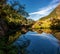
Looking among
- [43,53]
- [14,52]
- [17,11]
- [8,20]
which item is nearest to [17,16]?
[17,11]

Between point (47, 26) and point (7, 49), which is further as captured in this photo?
point (47, 26)

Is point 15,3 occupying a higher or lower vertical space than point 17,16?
higher

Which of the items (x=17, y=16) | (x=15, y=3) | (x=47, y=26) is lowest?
(x=47, y=26)

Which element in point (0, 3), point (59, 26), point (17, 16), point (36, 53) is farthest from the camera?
point (59, 26)

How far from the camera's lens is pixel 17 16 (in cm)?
9444

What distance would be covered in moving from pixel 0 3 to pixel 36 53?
3699 centimetres

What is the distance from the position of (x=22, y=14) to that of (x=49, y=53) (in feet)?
231

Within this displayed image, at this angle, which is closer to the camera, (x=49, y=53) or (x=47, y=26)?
(x=49, y=53)

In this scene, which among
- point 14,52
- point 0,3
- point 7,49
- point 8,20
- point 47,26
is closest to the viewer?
point 14,52

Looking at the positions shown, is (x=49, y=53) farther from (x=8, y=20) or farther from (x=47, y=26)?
(x=47, y=26)

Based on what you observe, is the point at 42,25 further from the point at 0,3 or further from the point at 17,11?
the point at 0,3

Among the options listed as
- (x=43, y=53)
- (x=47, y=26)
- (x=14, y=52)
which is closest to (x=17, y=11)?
(x=43, y=53)

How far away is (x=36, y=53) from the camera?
30.1 metres

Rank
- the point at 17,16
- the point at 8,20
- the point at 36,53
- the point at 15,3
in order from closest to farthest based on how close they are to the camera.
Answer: the point at 36,53, the point at 8,20, the point at 15,3, the point at 17,16
